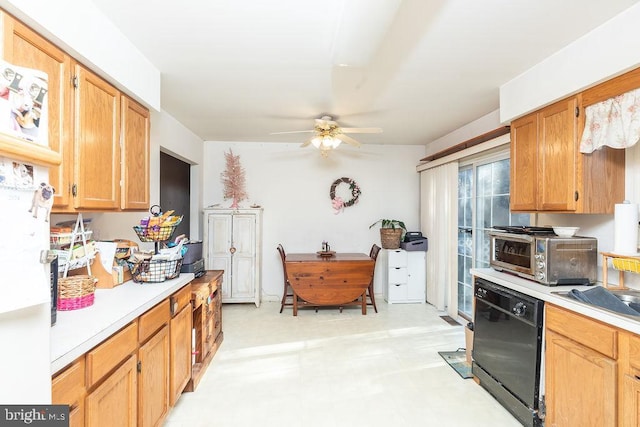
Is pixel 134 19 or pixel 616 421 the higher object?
pixel 134 19

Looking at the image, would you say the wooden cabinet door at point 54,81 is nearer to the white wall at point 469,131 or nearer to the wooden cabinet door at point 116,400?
the wooden cabinet door at point 116,400

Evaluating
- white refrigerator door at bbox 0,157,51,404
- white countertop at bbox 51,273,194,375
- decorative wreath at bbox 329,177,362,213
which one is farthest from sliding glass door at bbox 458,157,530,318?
white refrigerator door at bbox 0,157,51,404

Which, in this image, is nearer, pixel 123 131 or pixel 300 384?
pixel 123 131

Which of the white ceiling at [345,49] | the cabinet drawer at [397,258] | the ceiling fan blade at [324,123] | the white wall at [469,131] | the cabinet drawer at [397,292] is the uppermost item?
the white ceiling at [345,49]

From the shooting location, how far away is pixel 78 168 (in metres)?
1.49

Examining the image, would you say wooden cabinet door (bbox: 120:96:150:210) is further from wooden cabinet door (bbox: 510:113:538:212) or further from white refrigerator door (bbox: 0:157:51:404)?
wooden cabinet door (bbox: 510:113:538:212)

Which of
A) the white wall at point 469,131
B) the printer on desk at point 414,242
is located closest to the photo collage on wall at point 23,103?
the white wall at point 469,131

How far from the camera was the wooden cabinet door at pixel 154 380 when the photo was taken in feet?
4.99

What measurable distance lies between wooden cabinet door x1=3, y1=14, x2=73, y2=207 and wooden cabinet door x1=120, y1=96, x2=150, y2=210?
44 centimetres

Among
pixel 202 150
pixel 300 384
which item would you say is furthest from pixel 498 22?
pixel 202 150

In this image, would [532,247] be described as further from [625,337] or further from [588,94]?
[588,94]

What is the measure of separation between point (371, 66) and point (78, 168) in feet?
6.10

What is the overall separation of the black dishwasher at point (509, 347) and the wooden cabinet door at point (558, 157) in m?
0.67

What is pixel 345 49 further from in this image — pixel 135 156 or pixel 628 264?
pixel 628 264
